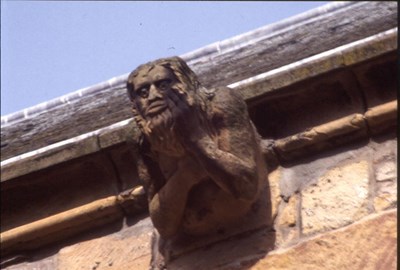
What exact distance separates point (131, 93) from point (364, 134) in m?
0.83

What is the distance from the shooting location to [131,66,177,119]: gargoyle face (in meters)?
3.93

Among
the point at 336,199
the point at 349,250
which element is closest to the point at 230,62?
the point at 336,199

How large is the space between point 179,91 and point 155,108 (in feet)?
0.33

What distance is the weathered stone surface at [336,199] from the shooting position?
4.06 meters

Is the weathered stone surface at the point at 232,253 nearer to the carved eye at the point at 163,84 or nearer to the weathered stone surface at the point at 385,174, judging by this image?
the weathered stone surface at the point at 385,174

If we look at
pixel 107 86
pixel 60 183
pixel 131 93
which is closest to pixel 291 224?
pixel 131 93

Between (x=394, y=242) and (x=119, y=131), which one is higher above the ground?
(x=119, y=131)

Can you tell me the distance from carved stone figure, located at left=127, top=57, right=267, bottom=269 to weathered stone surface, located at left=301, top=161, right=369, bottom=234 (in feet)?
0.59

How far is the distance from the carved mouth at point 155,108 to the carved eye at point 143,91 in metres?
0.06

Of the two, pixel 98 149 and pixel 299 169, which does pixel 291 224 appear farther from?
pixel 98 149

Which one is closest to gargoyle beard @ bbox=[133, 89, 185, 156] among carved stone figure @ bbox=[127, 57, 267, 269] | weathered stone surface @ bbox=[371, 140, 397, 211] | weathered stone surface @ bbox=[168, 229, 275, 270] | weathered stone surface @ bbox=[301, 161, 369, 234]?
carved stone figure @ bbox=[127, 57, 267, 269]

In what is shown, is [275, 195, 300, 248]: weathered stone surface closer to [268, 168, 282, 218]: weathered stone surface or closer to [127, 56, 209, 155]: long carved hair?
[268, 168, 282, 218]: weathered stone surface

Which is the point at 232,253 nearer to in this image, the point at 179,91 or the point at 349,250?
the point at 349,250

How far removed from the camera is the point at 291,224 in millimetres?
4121
